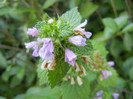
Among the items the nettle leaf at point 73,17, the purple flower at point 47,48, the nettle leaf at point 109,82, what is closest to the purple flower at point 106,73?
the nettle leaf at point 109,82

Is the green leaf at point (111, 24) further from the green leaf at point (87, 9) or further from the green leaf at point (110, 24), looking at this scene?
the green leaf at point (87, 9)

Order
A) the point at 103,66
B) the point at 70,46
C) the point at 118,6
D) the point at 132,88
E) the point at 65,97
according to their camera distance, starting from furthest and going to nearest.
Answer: the point at 118,6 < the point at 132,88 < the point at 103,66 < the point at 65,97 < the point at 70,46

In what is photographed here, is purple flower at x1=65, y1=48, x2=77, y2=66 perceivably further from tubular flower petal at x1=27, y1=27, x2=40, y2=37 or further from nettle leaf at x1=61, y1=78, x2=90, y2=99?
nettle leaf at x1=61, y1=78, x2=90, y2=99

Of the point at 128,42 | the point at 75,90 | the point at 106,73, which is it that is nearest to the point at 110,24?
the point at 128,42

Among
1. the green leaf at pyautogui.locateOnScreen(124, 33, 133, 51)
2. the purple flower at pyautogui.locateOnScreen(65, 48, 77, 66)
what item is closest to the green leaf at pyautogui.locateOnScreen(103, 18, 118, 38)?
the green leaf at pyautogui.locateOnScreen(124, 33, 133, 51)

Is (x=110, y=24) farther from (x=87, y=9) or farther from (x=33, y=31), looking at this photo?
(x=33, y=31)

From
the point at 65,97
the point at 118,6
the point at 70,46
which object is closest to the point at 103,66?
the point at 65,97

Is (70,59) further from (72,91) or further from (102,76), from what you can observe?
(102,76)

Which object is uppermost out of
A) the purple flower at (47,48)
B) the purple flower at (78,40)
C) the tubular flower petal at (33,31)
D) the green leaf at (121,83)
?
the tubular flower petal at (33,31)
